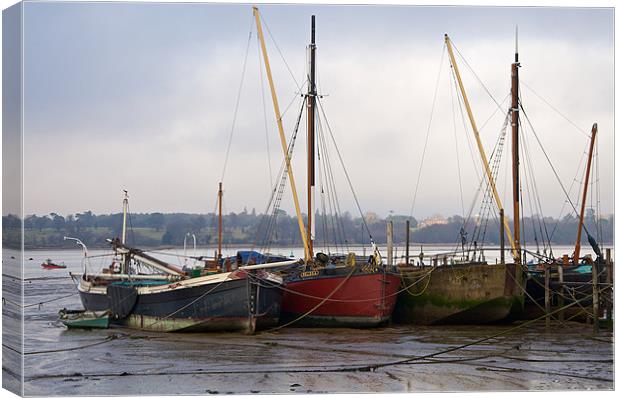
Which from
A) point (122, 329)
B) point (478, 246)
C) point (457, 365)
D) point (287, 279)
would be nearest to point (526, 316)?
point (478, 246)

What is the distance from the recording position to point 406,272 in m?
31.8

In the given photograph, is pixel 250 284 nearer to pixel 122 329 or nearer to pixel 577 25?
pixel 122 329

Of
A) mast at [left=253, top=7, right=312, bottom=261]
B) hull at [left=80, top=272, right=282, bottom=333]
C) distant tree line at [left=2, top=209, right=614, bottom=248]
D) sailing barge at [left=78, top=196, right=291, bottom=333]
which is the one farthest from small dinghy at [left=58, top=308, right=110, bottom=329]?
mast at [left=253, top=7, right=312, bottom=261]

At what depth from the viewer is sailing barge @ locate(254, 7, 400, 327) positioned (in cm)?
2883

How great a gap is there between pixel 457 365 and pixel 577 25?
7689 millimetres

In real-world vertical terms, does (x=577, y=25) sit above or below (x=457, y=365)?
above

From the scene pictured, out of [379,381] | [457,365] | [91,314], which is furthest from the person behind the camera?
[91,314]

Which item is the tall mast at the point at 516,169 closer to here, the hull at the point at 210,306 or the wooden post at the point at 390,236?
the wooden post at the point at 390,236

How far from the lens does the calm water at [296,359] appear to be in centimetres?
1830

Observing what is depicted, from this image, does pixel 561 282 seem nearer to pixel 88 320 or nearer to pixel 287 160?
pixel 287 160

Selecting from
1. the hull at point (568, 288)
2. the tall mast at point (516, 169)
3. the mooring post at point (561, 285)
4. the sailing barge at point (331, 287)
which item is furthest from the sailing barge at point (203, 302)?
the mooring post at point (561, 285)

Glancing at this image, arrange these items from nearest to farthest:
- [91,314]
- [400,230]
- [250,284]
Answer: [250,284] < [400,230] < [91,314]

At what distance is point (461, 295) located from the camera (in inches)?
1176

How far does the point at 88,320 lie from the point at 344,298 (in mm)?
8577
